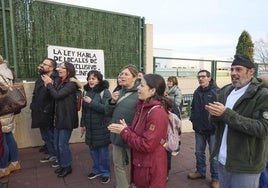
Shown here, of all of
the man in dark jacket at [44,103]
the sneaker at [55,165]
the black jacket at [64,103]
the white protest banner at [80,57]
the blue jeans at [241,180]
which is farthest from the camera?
the white protest banner at [80,57]

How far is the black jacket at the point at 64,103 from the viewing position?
4.03 metres

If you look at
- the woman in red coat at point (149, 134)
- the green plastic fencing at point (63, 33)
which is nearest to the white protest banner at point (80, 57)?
the green plastic fencing at point (63, 33)

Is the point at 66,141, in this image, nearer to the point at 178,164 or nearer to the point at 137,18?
the point at 178,164

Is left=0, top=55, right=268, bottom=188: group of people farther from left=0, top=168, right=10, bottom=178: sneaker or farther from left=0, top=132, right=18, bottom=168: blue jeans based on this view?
left=0, top=168, right=10, bottom=178: sneaker

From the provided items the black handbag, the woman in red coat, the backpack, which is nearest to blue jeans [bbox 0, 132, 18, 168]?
the black handbag

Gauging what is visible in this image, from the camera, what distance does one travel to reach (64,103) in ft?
13.6

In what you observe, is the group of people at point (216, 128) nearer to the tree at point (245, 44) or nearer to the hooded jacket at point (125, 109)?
the hooded jacket at point (125, 109)

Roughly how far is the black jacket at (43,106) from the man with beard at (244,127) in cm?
313

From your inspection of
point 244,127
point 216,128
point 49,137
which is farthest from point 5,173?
point 244,127

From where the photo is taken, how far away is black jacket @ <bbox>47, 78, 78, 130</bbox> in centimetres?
403

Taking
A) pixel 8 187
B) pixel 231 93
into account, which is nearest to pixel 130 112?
pixel 231 93

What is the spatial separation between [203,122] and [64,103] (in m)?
2.31

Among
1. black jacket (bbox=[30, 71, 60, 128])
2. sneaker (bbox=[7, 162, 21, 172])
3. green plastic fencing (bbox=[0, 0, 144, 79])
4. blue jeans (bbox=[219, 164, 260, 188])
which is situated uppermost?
green plastic fencing (bbox=[0, 0, 144, 79])

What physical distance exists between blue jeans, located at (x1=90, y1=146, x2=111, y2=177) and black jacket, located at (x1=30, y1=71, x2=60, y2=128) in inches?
43.5
